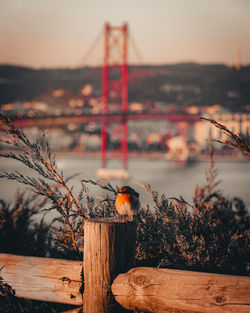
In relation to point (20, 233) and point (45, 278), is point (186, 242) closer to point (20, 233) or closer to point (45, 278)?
point (45, 278)

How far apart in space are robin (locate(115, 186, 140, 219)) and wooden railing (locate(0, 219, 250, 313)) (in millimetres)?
69

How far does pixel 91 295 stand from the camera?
154 cm

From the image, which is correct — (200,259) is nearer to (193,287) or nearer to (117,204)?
(193,287)

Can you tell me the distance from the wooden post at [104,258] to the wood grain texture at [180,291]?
4 cm

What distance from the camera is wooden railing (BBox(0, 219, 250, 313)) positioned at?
1351 mm

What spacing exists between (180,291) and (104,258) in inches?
11.7

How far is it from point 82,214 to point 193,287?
57 centimetres

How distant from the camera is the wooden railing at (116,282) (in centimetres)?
135

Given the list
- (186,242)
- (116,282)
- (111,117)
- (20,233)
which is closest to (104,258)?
(116,282)

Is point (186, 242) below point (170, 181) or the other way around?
below

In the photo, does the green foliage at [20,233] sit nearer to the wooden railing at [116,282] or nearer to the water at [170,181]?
the wooden railing at [116,282]

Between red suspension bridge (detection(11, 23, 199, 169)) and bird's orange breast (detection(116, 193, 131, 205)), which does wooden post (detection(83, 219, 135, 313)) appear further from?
red suspension bridge (detection(11, 23, 199, 169))

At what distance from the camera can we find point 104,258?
4.94 feet

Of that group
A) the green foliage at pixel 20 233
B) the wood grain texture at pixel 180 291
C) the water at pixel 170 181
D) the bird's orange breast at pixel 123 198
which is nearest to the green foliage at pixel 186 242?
the wood grain texture at pixel 180 291
